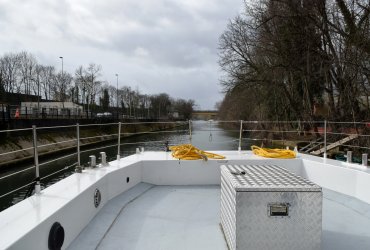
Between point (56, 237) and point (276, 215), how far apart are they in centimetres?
140

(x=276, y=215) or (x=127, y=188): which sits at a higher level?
(x=276, y=215)

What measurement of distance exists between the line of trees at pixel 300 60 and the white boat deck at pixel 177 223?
799 centimetres

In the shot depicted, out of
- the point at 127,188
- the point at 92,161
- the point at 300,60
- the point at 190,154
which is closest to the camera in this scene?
the point at 92,161

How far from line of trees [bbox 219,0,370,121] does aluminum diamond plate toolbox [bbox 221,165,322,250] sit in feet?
29.4

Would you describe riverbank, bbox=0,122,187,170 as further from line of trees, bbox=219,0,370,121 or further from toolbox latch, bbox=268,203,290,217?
toolbox latch, bbox=268,203,290,217

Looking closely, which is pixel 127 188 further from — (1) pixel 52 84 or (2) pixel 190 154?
(1) pixel 52 84

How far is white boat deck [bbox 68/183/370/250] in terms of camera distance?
221 cm

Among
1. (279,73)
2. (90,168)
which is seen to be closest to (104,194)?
(90,168)

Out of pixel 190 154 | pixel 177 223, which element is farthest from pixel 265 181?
pixel 190 154

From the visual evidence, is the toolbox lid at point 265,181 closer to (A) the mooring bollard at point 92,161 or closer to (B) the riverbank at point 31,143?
A: (A) the mooring bollard at point 92,161

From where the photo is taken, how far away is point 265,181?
77.7 inches

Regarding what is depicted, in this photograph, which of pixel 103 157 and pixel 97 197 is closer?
pixel 97 197

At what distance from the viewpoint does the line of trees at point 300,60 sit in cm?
1011

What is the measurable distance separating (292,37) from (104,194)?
1275cm
